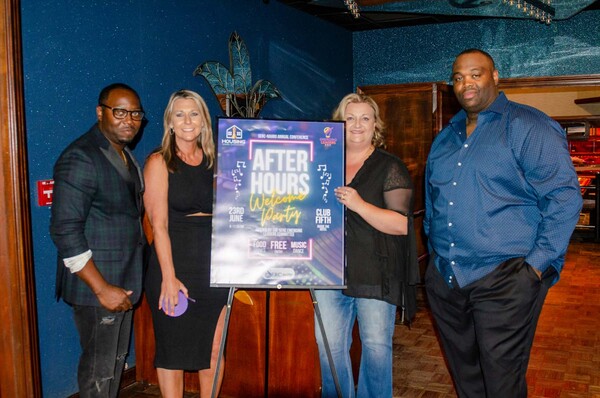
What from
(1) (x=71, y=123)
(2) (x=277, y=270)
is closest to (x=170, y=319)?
(2) (x=277, y=270)

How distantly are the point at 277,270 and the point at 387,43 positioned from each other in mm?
4901

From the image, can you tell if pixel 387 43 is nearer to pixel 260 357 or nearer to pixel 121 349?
pixel 260 357

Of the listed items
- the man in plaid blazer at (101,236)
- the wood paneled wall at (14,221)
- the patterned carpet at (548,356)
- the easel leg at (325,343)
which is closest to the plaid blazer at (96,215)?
the man in plaid blazer at (101,236)

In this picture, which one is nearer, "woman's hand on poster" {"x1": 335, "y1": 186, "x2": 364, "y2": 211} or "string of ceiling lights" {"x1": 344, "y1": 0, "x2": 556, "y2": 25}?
"woman's hand on poster" {"x1": 335, "y1": 186, "x2": 364, "y2": 211}

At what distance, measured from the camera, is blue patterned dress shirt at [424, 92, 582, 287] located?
6.80ft

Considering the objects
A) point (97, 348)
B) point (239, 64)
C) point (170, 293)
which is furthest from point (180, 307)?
point (239, 64)

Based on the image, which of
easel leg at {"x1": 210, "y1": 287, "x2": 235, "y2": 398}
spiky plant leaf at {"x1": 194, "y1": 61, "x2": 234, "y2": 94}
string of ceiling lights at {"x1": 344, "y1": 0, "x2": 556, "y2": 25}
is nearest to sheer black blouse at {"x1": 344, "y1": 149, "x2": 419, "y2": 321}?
easel leg at {"x1": 210, "y1": 287, "x2": 235, "y2": 398}

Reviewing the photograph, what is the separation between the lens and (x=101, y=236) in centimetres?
220

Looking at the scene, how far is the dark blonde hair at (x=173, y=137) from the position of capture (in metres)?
2.37

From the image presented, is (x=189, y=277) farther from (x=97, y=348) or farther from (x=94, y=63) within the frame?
(x=94, y=63)

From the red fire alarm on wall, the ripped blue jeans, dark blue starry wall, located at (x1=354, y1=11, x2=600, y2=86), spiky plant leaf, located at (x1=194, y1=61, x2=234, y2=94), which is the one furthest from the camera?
dark blue starry wall, located at (x1=354, y1=11, x2=600, y2=86)

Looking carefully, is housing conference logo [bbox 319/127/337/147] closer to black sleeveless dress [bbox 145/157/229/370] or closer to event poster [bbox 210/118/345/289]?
event poster [bbox 210/118/345/289]

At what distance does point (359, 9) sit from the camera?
214 inches

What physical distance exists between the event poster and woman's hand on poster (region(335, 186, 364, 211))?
0.10 ft
